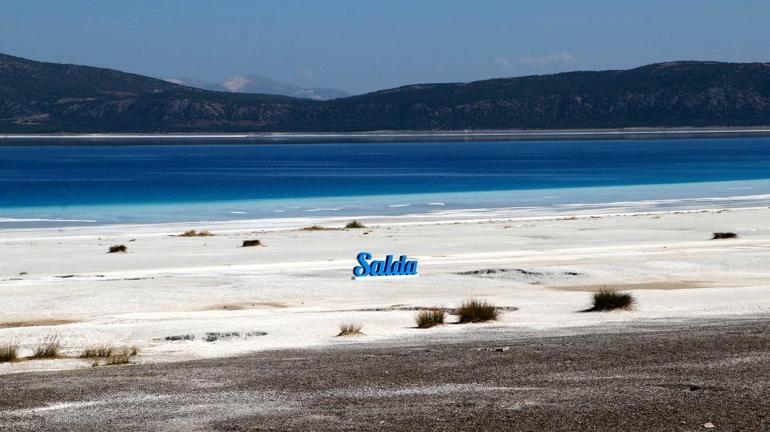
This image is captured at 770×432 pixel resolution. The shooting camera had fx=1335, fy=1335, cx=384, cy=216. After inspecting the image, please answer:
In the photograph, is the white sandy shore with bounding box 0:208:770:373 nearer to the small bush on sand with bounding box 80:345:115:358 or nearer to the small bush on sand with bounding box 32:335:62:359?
the small bush on sand with bounding box 32:335:62:359

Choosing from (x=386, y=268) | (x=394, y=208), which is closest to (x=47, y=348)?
(x=386, y=268)

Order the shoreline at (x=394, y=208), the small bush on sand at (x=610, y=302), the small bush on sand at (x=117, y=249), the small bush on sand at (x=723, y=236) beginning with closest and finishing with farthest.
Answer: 1. the small bush on sand at (x=610, y=302)
2. the small bush on sand at (x=117, y=249)
3. the small bush on sand at (x=723, y=236)
4. the shoreline at (x=394, y=208)

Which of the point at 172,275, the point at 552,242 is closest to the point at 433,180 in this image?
the point at 552,242

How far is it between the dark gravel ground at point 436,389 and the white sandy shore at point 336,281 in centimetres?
161

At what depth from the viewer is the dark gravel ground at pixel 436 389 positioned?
27.3 feet

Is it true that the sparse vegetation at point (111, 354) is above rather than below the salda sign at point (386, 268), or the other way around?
above

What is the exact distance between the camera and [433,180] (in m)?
85.9

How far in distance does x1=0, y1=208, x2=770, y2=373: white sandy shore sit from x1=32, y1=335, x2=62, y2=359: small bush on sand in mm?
150

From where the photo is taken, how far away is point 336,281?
2183 centimetres

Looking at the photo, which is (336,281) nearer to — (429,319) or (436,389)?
(429,319)

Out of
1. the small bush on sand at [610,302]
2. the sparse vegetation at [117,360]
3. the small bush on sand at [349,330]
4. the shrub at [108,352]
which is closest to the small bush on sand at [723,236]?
the small bush on sand at [610,302]

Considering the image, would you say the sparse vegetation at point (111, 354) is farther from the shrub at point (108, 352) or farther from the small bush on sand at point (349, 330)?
the small bush on sand at point (349, 330)

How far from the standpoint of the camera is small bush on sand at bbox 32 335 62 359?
41.4 feet

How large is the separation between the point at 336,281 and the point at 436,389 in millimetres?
12213
